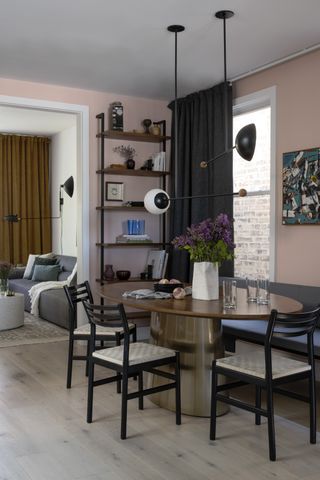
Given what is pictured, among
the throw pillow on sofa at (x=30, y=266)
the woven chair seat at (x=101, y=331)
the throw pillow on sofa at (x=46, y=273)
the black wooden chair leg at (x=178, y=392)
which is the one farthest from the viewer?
the throw pillow on sofa at (x=30, y=266)

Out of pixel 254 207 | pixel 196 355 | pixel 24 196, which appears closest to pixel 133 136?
pixel 254 207

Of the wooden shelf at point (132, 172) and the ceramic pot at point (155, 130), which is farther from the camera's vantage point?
the ceramic pot at point (155, 130)

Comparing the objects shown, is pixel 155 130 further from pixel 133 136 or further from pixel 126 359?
pixel 126 359

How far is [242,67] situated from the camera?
475 centimetres

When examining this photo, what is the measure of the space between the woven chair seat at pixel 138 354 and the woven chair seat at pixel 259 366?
0.36 meters

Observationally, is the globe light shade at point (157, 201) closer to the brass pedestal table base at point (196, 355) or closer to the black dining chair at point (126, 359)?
the brass pedestal table base at point (196, 355)

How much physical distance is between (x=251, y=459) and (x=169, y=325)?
1010 mm

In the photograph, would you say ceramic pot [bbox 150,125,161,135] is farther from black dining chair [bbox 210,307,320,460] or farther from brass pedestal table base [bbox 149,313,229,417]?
black dining chair [bbox 210,307,320,460]

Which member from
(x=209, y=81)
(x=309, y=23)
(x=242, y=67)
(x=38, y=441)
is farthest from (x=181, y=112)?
(x=38, y=441)

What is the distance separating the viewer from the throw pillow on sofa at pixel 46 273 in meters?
7.90

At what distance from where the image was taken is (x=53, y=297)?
21.7ft

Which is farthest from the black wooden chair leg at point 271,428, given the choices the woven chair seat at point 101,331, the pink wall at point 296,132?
the pink wall at point 296,132

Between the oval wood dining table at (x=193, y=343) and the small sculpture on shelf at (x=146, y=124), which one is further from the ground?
the small sculpture on shelf at (x=146, y=124)

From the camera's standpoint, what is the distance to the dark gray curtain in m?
5.12
